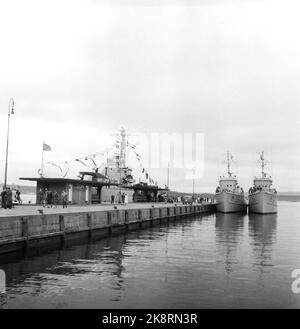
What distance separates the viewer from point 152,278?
752 inches

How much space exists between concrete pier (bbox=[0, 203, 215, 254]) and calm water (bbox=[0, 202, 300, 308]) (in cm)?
147

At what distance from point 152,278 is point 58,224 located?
12206mm

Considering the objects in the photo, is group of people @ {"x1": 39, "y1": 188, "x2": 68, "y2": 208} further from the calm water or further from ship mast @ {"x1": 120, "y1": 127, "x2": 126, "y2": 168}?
ship mast @ {"x1": 120, "y1": 127, "x2": 126, "y2": 168}

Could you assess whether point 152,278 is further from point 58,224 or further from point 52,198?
point 52,198

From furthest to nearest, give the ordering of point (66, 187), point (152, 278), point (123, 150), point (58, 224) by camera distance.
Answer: point (123, 150) → point (66, 187) → point (58, 224) → point (152, 278)

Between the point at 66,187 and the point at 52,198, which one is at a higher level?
the point at 66,187

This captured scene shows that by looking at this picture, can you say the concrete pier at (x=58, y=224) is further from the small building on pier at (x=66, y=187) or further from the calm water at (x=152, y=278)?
the small building on pier at (x=66, y=187)

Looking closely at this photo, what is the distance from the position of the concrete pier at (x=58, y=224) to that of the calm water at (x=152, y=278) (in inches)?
57.9

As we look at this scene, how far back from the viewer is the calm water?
1520cm

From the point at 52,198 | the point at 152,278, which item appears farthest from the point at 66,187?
the point at 152,278

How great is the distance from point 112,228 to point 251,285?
22.5 meters
